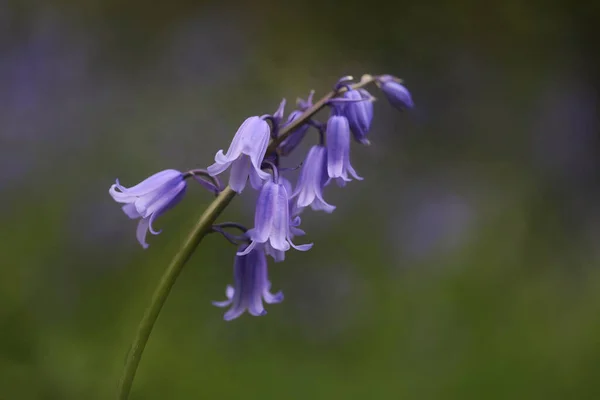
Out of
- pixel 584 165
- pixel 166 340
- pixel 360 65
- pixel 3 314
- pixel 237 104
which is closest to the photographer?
pixel 3 314

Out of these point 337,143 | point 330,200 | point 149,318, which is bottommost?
point 149,318

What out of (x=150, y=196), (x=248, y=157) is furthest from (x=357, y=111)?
(x=150, y=196)

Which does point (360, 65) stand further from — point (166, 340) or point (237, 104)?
point (166, 340)

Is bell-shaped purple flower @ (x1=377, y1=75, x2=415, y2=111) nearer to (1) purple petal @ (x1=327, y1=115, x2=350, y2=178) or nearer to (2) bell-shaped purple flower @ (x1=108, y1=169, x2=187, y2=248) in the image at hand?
(1) purple petal @ (x1=327, y1=115, x2=350, y2=178)

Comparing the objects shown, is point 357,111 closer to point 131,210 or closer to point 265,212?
point 265,212

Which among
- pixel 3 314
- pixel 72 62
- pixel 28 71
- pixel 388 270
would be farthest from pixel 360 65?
pixel 3 314

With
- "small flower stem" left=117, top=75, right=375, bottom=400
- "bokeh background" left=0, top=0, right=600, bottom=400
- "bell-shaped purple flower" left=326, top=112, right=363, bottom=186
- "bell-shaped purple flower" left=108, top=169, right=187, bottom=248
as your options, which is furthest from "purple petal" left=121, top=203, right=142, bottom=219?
"bokeh background" left=0, top=0, right=600, bottom=400
